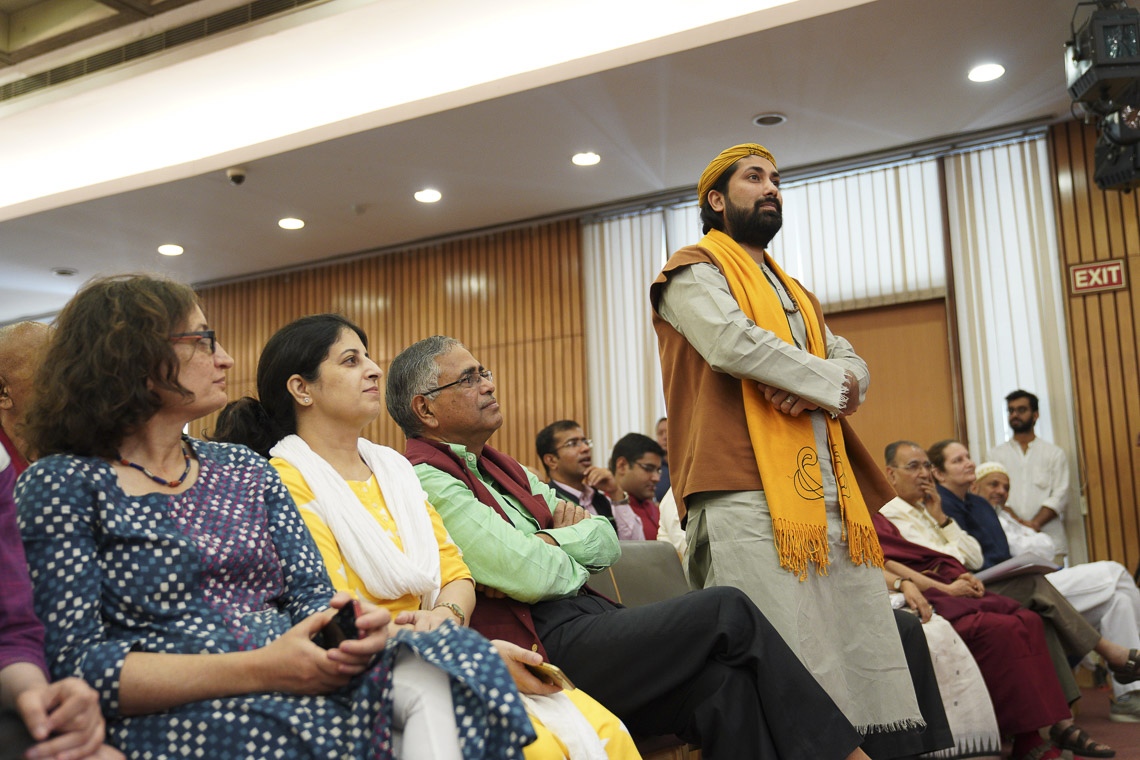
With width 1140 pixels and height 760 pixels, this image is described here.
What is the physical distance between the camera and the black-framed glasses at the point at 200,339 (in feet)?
5.49

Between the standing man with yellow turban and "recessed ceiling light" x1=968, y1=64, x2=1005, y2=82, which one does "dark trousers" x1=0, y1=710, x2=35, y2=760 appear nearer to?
the standing man with yellow turban

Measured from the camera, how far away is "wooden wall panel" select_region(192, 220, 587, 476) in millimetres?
8078

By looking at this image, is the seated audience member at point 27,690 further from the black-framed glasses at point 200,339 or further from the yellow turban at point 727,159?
the yellow turban at point 727,159

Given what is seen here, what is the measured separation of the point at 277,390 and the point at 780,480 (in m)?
1.14

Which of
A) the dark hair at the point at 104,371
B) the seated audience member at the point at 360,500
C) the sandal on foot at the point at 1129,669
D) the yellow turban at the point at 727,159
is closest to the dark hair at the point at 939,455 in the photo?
the sandal on foot at the point at 1129,669

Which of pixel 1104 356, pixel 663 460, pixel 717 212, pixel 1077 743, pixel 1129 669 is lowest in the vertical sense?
pixel 1077 743

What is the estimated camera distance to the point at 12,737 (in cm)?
121

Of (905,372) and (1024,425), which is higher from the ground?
(905,372)

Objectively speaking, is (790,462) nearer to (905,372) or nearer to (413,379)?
(413,379)

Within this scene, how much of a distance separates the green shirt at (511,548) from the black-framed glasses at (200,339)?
2.27 feet

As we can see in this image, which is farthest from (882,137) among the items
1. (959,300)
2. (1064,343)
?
(1064,343)

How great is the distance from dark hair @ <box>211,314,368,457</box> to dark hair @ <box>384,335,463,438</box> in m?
0.37

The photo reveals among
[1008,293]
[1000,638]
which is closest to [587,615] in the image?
[1000,638]

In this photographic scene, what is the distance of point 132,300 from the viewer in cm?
164
